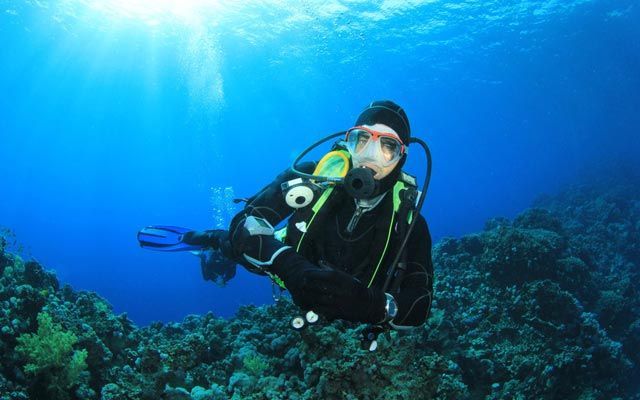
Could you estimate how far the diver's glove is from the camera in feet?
9.32

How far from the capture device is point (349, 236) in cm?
362

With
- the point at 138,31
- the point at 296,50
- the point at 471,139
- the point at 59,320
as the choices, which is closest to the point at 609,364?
the point at 59,320

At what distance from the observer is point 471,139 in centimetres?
11538

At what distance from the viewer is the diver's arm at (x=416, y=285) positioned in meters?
2.92

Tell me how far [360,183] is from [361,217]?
604 mm

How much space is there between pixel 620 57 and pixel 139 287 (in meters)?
82.3

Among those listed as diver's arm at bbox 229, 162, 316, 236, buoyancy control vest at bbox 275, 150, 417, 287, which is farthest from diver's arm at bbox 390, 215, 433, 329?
diver's arm at bbox 229, 162, 316, 236

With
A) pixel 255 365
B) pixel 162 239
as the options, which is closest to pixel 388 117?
pixel 255 365

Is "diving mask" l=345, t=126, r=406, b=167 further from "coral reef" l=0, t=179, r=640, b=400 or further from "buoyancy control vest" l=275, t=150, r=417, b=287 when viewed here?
"coral reef" l=0, t=179, r=640, b=400

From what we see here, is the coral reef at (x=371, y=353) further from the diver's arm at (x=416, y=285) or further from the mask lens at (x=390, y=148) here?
the mask lens at (x=390, y=148)

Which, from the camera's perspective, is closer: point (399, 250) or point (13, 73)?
point (399, 250)

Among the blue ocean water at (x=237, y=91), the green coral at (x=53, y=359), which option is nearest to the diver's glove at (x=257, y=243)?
the green coral at (x=53, y=359)

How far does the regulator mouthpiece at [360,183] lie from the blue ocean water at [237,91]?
23975mm

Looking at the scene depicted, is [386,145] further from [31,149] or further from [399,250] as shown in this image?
[31,149]
